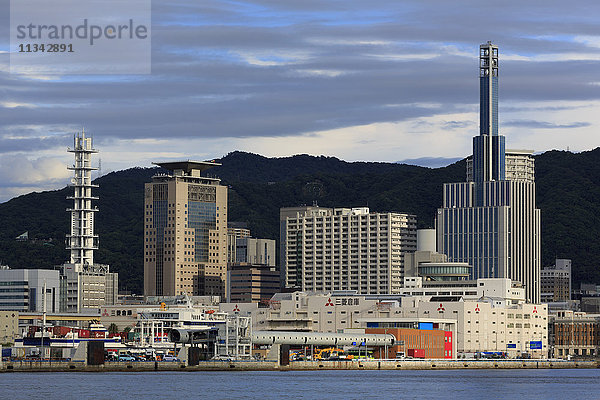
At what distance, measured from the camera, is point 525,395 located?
7229 inches

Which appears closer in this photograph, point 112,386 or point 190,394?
point 190,394

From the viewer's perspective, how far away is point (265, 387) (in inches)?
7495

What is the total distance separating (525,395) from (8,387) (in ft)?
240

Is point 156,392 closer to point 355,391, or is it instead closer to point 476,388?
point 355,391

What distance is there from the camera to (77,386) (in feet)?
614

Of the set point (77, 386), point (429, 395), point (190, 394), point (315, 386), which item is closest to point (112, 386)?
point (77, 386)

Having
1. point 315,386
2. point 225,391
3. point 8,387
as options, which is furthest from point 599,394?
point 8,387

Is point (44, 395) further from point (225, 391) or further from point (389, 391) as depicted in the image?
point (389, 391)

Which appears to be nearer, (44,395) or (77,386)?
(44,395)

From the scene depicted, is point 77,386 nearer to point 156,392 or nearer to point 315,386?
point 156,392

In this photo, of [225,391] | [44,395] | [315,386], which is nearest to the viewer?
[44,395]

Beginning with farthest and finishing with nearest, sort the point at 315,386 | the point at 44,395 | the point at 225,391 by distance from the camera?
the point at 315,386 < the point at 225,391 < the point at 44,395

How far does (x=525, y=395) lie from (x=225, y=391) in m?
42.2

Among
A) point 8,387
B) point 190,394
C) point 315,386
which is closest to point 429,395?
point 315,386
